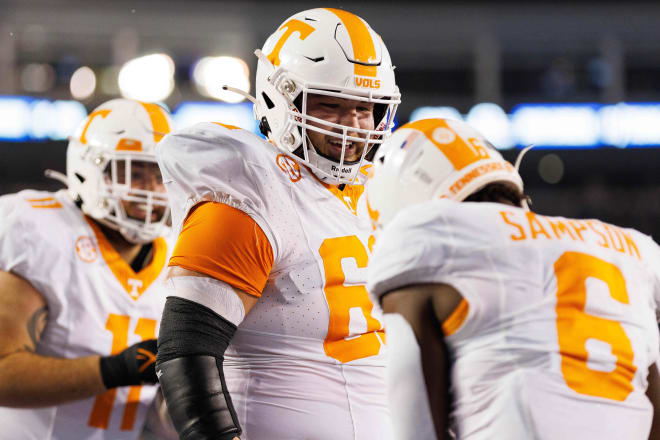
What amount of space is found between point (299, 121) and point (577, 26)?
889 centimetres

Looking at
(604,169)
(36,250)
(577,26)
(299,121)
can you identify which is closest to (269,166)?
(299,121)

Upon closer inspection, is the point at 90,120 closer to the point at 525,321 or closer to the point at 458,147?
the point at 458,147

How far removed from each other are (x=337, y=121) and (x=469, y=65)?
8.90 m

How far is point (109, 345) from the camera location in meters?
2.48

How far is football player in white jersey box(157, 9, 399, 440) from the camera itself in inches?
63.6

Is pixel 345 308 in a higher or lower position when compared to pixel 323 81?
lower

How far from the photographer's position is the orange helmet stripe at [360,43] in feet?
6.47

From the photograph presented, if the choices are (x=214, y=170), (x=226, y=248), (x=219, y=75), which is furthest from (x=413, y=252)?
(x=219, y=75)

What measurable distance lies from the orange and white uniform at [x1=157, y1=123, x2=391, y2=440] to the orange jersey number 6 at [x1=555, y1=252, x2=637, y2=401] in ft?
1.74

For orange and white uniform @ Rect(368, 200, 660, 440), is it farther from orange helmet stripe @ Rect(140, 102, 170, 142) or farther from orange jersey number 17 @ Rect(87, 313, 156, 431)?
orange helmet stripe @ Rect(140, 102, 170, 142)

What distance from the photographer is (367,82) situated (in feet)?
6.44

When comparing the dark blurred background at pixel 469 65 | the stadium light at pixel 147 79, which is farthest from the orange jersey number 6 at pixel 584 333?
the stadium light at pixel 147 79

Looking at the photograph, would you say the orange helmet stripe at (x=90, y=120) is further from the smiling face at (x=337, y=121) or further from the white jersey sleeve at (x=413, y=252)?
the white jersey sleeve at (x=413, y=252)

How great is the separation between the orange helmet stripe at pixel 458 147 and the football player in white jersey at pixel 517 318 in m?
A: 0.09
